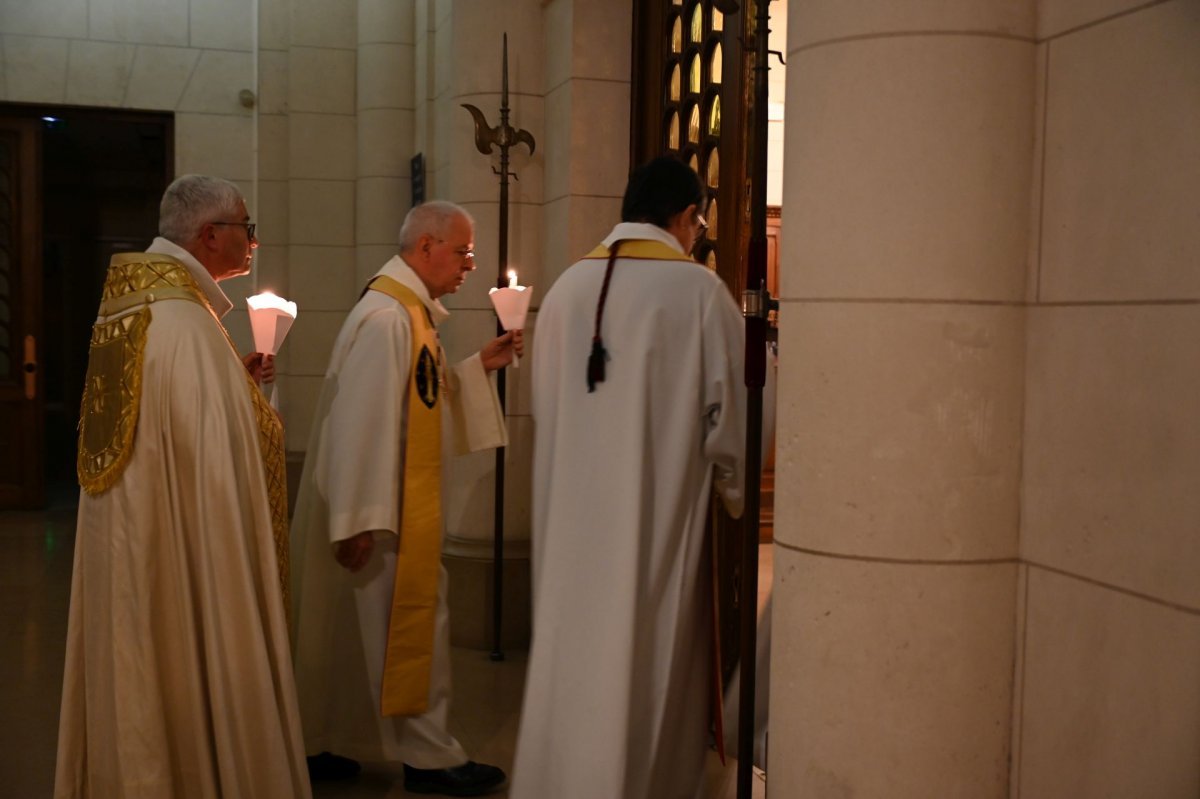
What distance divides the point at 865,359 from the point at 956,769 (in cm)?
82

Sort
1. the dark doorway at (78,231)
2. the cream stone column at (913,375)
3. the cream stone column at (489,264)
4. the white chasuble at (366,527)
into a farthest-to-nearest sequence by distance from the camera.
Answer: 1. the dark doorway at (78,231)
2. the cream stone column at (489,264)
3. the white chasuble at (366,527)
4. the cream stone column at (913,375)

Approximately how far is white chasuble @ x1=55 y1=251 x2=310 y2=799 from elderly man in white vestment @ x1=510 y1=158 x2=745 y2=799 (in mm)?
752

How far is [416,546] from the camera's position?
13.1 ft

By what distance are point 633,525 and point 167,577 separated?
120cm

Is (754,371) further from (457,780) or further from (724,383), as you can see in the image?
(457,780)

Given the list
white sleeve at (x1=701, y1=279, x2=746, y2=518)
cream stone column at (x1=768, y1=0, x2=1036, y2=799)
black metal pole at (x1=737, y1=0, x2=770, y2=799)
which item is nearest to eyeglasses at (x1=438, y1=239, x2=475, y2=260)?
white sleeve at (x1=701, y1=279, x2=746, y2=518)

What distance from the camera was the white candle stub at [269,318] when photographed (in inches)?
147

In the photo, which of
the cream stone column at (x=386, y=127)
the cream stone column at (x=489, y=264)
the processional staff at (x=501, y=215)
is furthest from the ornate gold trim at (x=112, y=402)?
the cream stone column at (x=386, y=127)

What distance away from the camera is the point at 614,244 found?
330 cm

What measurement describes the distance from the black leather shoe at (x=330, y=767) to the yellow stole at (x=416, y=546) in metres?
0.38

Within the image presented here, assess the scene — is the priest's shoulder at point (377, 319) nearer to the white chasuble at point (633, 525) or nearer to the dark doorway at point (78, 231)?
the white chasuble at point (633, 525)

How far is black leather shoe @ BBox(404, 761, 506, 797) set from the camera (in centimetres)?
399

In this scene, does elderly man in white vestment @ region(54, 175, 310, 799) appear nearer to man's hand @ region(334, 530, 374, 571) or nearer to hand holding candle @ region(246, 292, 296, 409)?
hand holding candle @ region(246, 292, 296, 409)

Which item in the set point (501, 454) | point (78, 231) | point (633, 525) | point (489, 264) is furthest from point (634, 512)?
point (78, 231)
